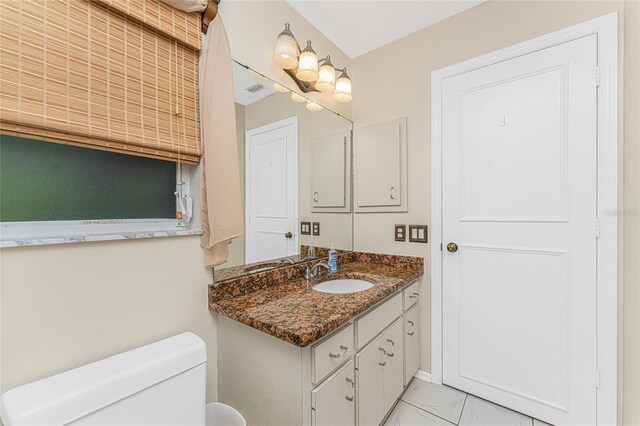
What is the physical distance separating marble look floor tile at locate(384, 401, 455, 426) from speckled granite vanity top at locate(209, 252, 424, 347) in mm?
740

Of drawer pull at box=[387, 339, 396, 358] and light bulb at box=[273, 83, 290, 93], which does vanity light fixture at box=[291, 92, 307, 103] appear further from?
drawer pull at box=[387, 339, 396, 358]

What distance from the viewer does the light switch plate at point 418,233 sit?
1847 millimetres

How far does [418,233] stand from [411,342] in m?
0.72

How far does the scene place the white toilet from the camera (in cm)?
67

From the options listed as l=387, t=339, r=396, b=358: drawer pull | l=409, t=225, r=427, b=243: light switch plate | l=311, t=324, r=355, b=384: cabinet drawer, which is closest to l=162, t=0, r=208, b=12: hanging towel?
l=311, t=324, r=355, b=384: cabinet drawer

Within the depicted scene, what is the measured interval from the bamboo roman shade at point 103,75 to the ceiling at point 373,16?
0.91 metres

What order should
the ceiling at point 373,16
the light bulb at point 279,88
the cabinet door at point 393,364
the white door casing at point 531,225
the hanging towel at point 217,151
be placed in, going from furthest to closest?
the ceiling at point 373,16
the light bulb at point 279,88
the cabinet door at point 393,364
the white door casing at point 531,225
the hanging towel at point 217,151

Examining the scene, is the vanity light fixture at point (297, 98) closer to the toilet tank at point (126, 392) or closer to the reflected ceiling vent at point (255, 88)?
the reflected ceiling vent at point (255, 88)

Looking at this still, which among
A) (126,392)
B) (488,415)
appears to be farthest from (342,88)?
(488,415)

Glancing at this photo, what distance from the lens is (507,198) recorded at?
156 centimetres

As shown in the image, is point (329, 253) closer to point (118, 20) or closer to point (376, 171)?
point (376, 171)

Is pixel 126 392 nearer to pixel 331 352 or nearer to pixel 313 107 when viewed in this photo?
pixel 331 352

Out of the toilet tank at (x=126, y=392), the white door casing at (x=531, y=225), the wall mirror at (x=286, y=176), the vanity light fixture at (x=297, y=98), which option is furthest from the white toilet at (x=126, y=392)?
the white door casing at (x=531, y=225)

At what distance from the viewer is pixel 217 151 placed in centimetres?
116
